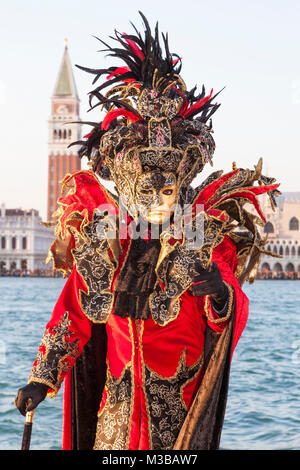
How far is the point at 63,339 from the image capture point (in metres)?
2.73

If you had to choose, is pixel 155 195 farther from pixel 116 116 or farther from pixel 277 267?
pixel 277 267

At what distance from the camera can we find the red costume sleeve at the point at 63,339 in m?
2.69

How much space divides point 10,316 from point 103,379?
2670 cm

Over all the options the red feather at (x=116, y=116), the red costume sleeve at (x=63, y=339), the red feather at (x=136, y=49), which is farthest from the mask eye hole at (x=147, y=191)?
the red feather at (x=136, y=49)

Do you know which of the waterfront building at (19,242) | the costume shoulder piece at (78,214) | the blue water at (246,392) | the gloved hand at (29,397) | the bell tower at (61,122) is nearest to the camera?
the gloved hand at (29,397)

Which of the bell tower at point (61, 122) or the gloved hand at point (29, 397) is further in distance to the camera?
the bell tower at point (61, 122)

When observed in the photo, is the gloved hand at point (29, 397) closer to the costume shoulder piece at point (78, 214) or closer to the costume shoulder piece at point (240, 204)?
the costume shoulder piece at point (78, 214)

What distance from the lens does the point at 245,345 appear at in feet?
63.8

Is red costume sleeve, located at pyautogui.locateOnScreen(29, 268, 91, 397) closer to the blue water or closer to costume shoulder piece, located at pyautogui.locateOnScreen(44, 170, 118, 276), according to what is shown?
costume shoulder piece, located at pyautogui.locateOnScreen(44, 170, 118, 276)

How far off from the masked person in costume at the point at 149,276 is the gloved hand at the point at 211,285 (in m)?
0.01

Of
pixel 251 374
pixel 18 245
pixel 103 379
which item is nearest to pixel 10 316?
pixel 251 374

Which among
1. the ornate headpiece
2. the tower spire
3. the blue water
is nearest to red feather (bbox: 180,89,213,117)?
the ornate headpiece

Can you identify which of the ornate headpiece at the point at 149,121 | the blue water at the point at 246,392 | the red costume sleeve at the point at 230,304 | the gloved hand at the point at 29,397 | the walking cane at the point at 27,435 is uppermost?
the ornate headpiece at the point at 149,121

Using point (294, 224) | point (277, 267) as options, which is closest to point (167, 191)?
point (294, 224)
